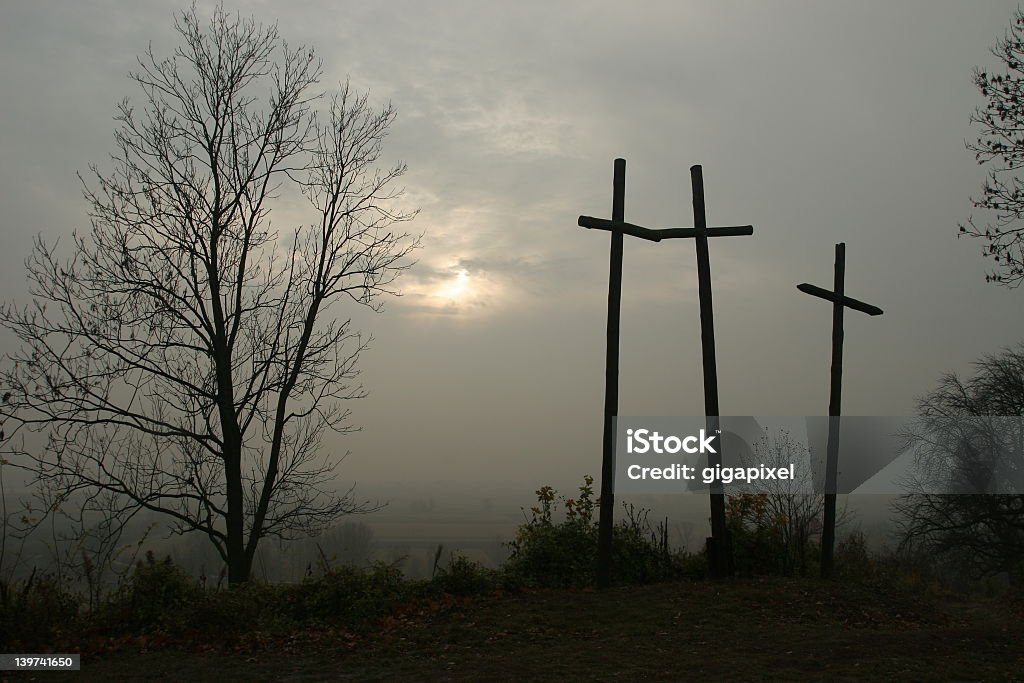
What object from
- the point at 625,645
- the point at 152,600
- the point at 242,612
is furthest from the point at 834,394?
the point at 152,600

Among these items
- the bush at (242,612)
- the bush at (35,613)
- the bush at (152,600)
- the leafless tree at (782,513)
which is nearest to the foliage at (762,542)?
the leafless tree at (782,513)

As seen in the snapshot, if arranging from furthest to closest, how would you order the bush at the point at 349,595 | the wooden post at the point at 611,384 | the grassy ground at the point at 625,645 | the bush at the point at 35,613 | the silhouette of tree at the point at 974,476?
the silhouette of tree at the point at 974,476 → the wooden post at the point at 611,384 → the bush at the point at 349,595 → the bush at the point at 35,613 → the grassy ground at the point at 625,645

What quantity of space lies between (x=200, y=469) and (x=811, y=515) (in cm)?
1274

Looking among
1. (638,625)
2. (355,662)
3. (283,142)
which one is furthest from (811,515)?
(283,142)

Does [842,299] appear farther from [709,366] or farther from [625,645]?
[625,645]

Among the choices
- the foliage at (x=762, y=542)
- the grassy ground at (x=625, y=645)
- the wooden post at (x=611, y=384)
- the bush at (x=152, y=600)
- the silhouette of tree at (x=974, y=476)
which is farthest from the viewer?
the silhouette of tree at (x=974, y=476)

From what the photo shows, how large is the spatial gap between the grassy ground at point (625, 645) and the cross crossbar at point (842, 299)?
17.9 ft

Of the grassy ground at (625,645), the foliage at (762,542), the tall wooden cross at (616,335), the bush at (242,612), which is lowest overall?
the grassy ground at (625,645)

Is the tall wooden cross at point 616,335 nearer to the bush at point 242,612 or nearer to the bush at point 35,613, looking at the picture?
the bush at point 242,612

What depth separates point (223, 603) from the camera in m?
9.12

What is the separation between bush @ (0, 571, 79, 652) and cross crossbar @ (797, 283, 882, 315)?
1283cm

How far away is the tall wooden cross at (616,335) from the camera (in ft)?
39.2

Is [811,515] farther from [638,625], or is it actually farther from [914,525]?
[914,525]

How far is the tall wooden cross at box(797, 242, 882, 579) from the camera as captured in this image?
1352cm
